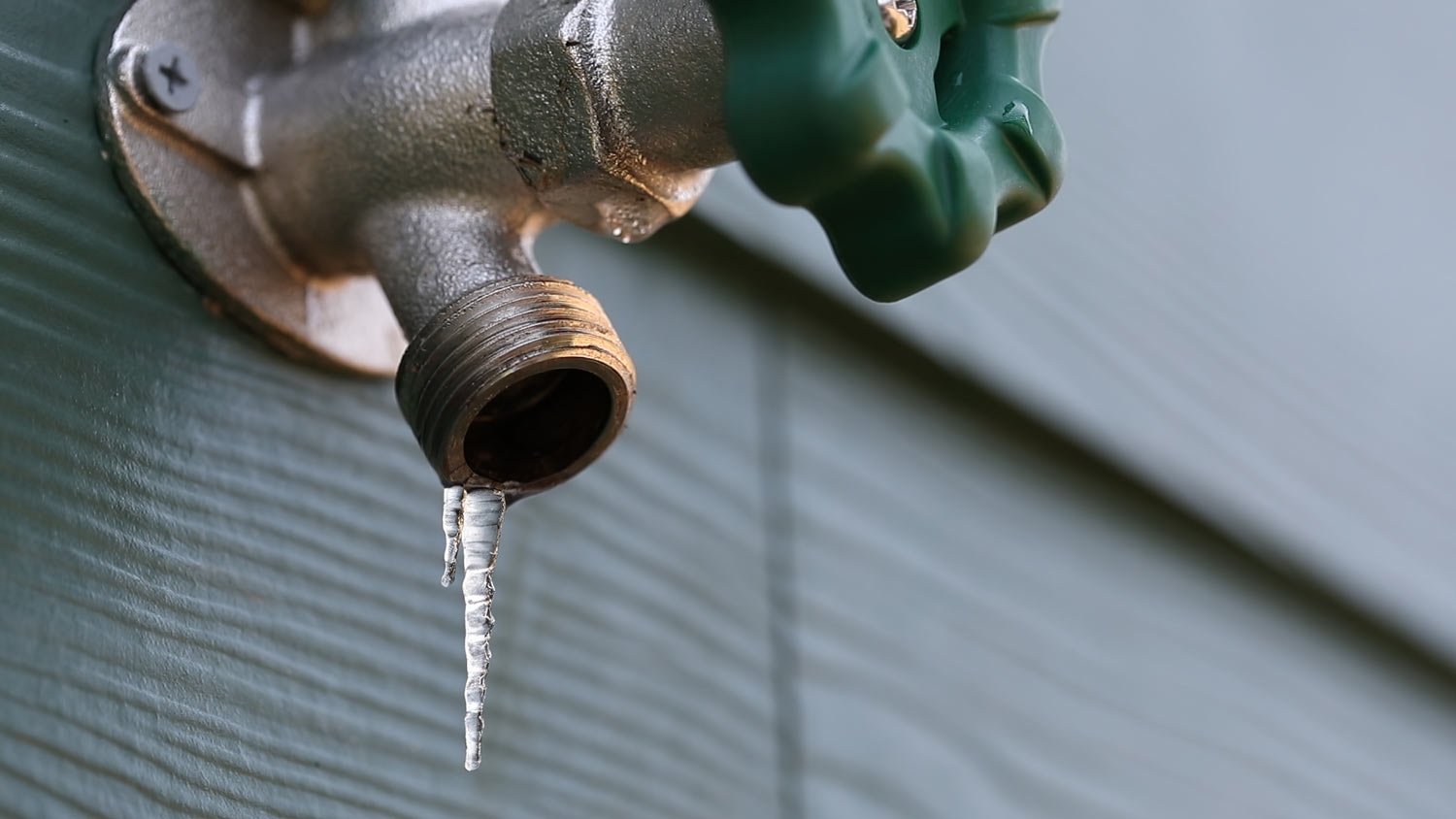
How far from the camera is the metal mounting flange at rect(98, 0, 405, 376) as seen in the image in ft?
1.83

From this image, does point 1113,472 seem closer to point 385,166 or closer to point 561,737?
point 561,737

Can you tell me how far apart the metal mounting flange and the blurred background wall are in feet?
0.04

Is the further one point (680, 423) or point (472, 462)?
point (680, 423)

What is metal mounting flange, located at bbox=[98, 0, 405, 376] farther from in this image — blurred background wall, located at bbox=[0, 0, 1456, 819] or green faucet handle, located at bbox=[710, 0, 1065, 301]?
green faucet handle, located at bbox=[710, 0, 1065, 301]

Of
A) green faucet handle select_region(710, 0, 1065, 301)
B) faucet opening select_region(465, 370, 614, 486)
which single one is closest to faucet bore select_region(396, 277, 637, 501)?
faucet opening select_region(465, 370, 614, 486)

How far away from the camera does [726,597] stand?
31.0 inches

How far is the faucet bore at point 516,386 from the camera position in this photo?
1.58 ft

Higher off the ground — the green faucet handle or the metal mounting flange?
the green faucet handle

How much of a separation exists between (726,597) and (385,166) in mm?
300

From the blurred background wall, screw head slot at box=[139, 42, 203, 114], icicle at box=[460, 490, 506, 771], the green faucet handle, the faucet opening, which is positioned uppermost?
the green faucet handle

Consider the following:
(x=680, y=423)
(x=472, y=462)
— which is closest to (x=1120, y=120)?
(x=680, y=423)

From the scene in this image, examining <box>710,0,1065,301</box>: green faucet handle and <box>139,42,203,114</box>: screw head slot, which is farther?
<box>139,42,203,114</box>: screw head slot

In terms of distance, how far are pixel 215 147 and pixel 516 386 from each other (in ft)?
0.46

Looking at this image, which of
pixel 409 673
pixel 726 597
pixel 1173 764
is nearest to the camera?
pixel 409 673
